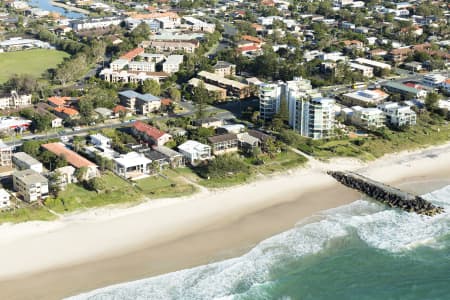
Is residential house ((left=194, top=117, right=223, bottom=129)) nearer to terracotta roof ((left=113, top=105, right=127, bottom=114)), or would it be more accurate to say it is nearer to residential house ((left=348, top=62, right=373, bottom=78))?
terracotta roof ((left=113, top=105, right=127, bottom=114))

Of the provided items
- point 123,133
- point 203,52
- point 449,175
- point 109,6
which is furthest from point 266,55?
point 109,6

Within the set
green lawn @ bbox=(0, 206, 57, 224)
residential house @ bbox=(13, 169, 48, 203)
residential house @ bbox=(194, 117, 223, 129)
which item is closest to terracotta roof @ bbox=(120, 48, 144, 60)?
residential house @ bbox=(194, 117, 223, 129)

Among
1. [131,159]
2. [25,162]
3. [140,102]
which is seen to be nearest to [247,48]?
[140,102]

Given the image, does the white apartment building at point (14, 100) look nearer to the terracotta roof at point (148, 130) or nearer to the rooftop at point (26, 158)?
the terracotta roof at point (148, 130)

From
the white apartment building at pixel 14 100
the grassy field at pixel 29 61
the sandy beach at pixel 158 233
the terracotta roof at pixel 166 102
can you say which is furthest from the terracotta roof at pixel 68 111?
the sandy beach at pixel 158 233

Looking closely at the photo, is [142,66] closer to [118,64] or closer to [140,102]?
[118,64]

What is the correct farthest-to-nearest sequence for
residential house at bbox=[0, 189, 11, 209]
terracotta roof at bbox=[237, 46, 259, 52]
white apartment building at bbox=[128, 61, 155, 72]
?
1. terracotta roof at bbox=[237, 46, 259, 52]
2. white apartment building at bbox=[128, 61, 155, 72]
3. residential house at bbox=[0, 189, 11, 209]

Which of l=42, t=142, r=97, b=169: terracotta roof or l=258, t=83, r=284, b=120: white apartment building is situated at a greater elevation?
l=258, t=83, r=284, b=120: white apartment building
